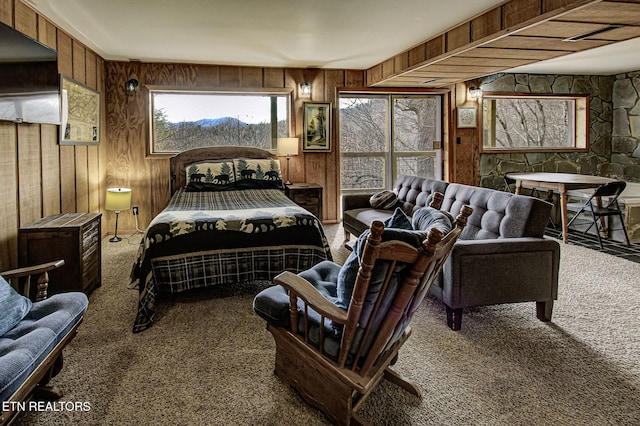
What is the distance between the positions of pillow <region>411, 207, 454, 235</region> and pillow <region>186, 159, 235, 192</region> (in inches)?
138

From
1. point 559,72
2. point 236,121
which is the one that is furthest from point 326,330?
point 559,72

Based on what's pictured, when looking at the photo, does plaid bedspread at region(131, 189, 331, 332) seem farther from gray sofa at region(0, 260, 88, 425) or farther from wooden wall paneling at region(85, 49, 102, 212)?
wooden wall paneling at region(85, 49, 102, 212)

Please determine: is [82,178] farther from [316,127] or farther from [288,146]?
[316,127]

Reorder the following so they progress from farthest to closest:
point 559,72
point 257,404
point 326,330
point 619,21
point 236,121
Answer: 1. point 559,72
2. point 236,121
3. point 619,21
4. point 257,404
5. point 326,330

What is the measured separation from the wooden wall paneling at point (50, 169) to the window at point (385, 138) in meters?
3.89

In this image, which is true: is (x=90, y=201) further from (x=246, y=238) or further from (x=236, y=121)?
(x=246, y=238)

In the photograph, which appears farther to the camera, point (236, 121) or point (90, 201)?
point (236, 121)

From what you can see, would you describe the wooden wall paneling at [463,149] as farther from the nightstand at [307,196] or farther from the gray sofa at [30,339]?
the gray sofa at [30,339]

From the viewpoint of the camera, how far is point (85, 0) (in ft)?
11.3

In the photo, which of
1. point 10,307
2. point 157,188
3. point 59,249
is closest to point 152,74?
point 157,188

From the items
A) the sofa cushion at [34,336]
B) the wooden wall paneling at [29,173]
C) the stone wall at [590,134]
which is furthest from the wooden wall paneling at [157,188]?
the stone wall at [590,134]

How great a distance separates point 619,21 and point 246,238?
3212 millimetres

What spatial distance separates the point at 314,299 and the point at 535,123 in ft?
23.4

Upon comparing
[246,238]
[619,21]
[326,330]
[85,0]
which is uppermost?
[85,0]
